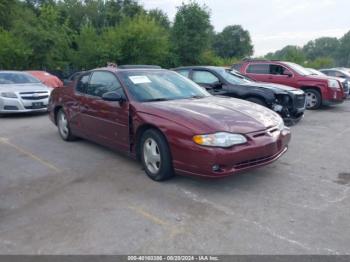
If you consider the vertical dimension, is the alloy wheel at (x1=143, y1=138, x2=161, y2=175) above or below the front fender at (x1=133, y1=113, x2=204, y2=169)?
below

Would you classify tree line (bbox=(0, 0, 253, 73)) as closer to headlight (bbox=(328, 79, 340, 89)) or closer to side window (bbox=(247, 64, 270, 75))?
side window (bbox=(247, 64, 270, 75))

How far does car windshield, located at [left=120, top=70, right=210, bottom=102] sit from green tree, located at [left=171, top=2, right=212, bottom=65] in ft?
72.3

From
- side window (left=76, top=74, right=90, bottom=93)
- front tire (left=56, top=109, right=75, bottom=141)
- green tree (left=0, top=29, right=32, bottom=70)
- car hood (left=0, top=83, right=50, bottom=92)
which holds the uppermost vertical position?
green tree (left=0, top=29, right=32, bottom=70)

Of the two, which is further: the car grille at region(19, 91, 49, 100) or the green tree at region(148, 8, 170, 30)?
the green tree at region(148, 8, 170, 30)

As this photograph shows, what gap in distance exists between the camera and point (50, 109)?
7.41 metres

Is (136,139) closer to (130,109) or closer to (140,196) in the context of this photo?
(130,109)

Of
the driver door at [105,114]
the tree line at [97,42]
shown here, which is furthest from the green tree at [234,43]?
the driver door at [105,114]

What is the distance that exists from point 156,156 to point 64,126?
3.16 metres

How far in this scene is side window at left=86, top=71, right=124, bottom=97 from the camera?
532cm

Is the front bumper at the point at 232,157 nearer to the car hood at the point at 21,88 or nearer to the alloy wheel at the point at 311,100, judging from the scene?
the car hood at the point at 21,88

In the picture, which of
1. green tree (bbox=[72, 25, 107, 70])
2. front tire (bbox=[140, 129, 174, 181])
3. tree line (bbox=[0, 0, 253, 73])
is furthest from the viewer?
green tree (bbox=[72, 25, 107, 70])

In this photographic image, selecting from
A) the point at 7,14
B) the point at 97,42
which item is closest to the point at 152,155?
the point at 97,42

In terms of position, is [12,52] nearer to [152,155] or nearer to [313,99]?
[313,99]

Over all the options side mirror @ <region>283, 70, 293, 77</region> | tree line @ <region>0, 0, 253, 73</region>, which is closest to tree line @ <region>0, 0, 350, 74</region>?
tree line @ <region>0, 0, 253, 73</region>
